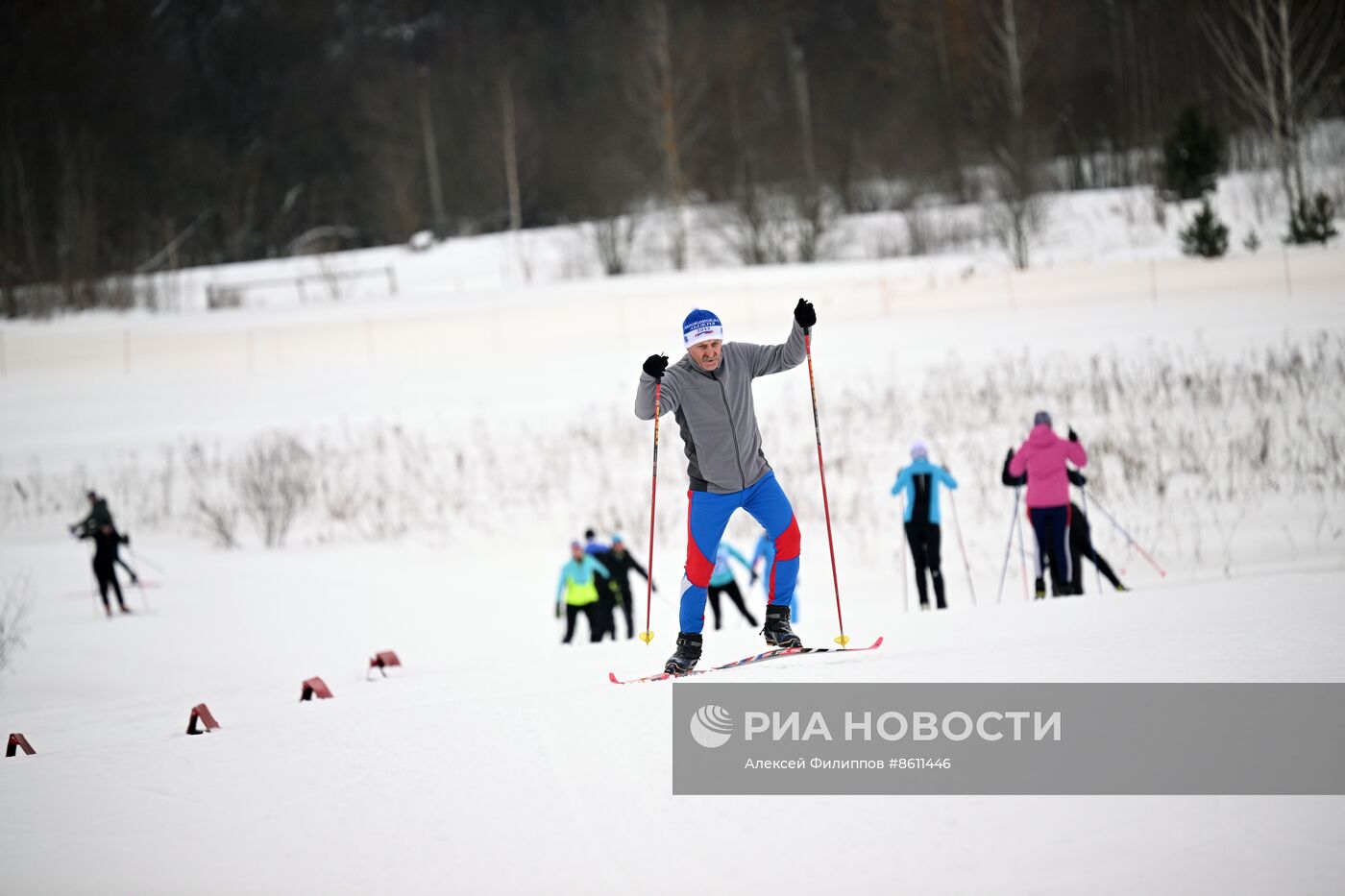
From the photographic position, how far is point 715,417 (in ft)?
20.0

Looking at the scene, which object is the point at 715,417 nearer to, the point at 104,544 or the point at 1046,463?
the point at 1046,463

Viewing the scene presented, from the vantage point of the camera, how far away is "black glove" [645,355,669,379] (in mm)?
5945

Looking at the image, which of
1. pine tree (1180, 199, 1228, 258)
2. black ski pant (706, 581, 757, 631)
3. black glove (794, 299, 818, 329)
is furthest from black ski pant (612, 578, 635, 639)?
pine tree (1180, 199, 1228, 258)

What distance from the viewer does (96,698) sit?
445 inches

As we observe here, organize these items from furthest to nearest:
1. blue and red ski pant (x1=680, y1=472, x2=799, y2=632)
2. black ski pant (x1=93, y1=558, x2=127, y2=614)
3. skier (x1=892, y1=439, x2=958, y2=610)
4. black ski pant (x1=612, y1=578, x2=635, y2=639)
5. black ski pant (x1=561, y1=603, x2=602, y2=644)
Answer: black ski pant (x1=93, y1=558, x2=127, y2=614)
black ski pant (x1=612, y1=578, x2=635, y2=639)
black ski pant (x1=561, y1=603, x2=602, y2=644)
skier (x1=892, y1=439, x2=958, y2=610)
blue and red ski pant (x1=680, y1=472, x2=799, y2=632)

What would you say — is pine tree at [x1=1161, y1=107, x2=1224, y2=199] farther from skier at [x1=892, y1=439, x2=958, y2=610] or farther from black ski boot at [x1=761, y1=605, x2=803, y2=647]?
black ski boot at [x1=761, y1=605, x2=803, y2=647]

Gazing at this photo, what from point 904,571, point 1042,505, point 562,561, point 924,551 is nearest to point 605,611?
point 904,571

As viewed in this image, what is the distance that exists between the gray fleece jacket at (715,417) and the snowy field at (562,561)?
1.06 metres

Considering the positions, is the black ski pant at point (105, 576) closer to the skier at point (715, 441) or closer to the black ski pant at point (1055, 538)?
the black ski pant at point (1055, 538)

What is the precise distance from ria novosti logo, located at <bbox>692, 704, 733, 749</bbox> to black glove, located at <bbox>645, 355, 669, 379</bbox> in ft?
5.75

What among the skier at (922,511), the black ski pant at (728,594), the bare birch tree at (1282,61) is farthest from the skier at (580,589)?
the bare birch tree at (1282,61)

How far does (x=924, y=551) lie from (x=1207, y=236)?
903 inches

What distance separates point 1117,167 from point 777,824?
41546mm

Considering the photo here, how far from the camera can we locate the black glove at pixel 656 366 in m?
5.95
